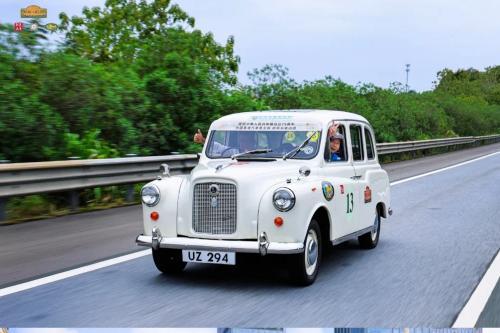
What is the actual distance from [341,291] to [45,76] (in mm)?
9972

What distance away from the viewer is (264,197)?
7031 millimetres

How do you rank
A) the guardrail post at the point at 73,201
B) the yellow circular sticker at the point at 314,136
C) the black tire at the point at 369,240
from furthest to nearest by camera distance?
the guardrail post at the point at 73,201 < the black tire at the point at 369,240 < the yellow circular sticker at the point at 314,136

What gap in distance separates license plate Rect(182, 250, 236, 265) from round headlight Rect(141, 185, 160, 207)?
0.64 m

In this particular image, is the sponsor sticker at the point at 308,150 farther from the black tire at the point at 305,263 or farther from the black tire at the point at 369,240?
the black tire at the point at 369,240

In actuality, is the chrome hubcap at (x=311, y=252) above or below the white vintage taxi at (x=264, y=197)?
below

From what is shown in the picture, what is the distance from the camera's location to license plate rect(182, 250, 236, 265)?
693 centimetres

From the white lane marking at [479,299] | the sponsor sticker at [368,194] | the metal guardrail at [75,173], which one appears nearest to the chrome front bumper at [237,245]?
the white lane marking at [479,299]

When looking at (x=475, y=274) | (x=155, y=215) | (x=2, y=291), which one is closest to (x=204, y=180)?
(x=155, y=215)

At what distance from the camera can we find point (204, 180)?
7211 millimetres

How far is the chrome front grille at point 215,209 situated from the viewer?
278 inches

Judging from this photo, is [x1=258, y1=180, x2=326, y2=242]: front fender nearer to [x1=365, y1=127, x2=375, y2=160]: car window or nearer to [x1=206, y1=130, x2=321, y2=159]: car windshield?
[x1=206, y1=130, x2=321, y2=159]: car windshield

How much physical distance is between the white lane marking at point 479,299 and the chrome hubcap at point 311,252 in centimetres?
150

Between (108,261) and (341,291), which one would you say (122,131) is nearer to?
(108,261)

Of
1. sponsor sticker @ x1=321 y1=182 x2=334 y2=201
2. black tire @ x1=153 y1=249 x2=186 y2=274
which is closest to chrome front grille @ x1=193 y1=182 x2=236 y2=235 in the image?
black tire @ x1=153 y1=249 x2=186 y2=274
